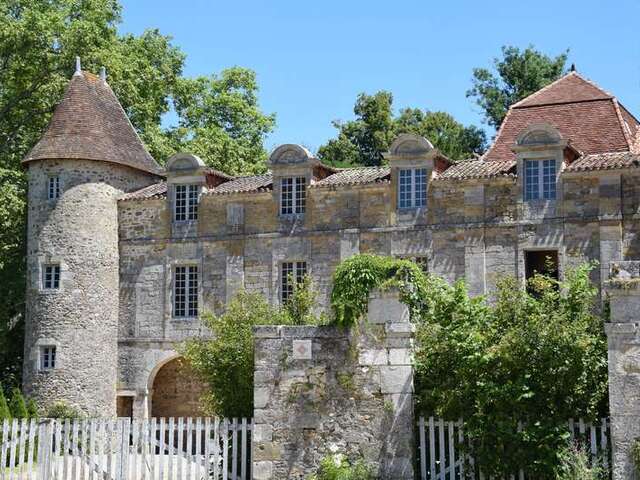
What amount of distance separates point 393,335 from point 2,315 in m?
19.8

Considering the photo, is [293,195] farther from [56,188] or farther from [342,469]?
[342,469]

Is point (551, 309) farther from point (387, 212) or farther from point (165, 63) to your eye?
point (165, 63)

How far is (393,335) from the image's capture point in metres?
15.9

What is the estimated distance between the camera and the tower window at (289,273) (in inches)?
1169

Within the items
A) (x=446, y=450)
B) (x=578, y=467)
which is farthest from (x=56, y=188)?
(x=578, y=467)

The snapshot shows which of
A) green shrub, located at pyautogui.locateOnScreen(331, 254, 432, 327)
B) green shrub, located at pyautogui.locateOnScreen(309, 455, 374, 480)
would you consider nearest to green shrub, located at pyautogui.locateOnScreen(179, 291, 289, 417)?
green shrub, located at pyautogui.locateOnScreen(309, 455, 374, 480)

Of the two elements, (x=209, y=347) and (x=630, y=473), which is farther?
(x=209, y=347)

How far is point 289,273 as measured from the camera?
2970cm

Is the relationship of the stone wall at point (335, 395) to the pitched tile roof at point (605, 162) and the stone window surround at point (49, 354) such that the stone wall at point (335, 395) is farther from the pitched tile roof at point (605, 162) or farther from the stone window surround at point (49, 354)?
the stone window surround at point (49, 354)

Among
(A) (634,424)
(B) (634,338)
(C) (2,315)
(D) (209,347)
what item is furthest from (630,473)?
(C) (2,315)

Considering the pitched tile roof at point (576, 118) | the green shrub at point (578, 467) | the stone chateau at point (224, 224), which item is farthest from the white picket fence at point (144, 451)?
the pitched tile roof at point (576, 118)

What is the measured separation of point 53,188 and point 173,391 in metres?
6.84

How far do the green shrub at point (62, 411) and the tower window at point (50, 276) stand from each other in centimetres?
332

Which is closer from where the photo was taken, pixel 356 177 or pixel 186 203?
pixel 356 177
